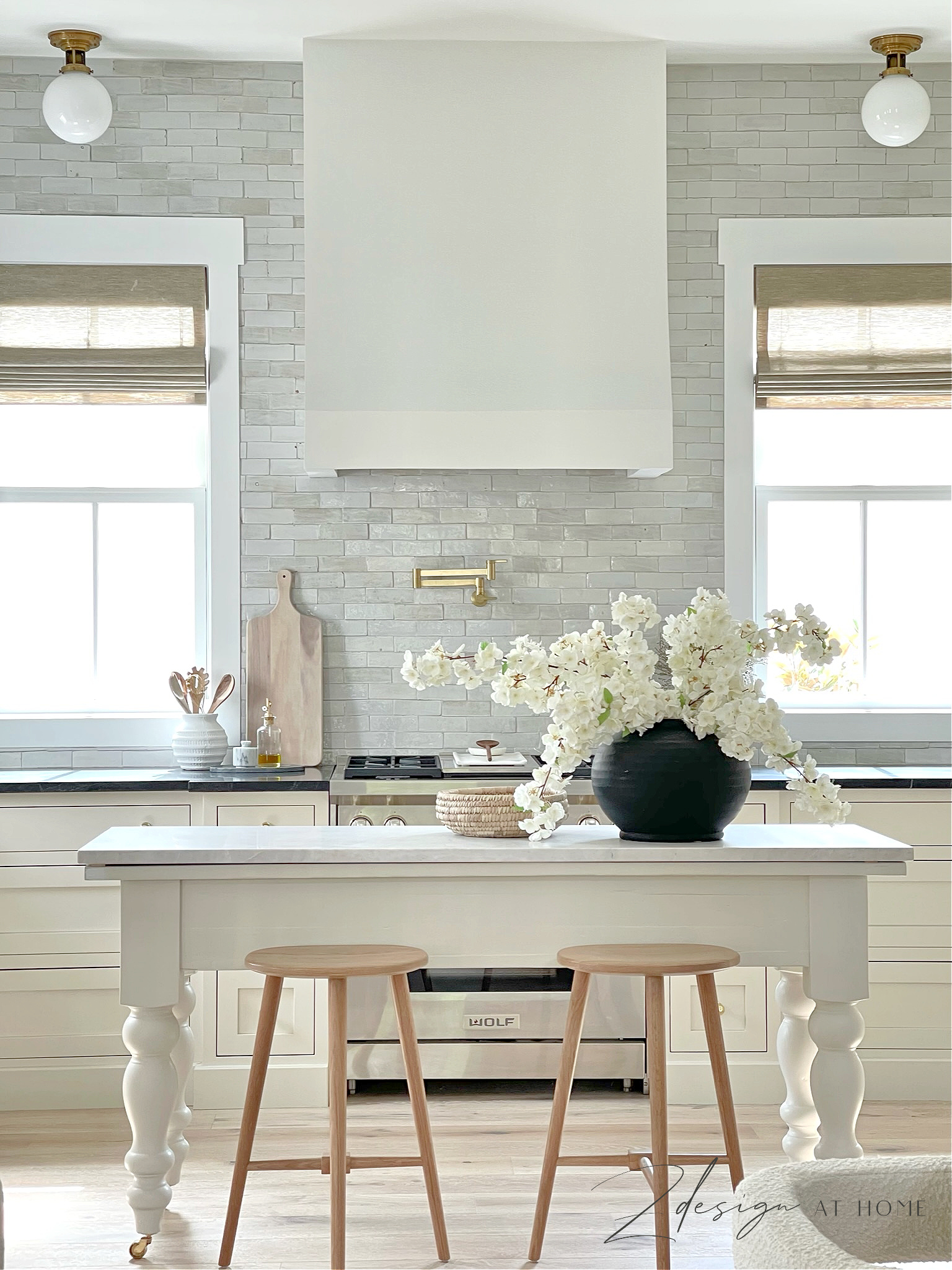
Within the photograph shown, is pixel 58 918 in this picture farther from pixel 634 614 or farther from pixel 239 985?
pixel 634 614

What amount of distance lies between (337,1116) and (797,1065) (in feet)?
3.76

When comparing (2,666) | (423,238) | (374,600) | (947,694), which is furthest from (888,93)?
(2,666)

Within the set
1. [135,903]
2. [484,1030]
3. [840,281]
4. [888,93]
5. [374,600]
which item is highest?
[888,93]

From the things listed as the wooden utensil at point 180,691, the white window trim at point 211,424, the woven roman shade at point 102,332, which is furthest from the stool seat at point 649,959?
the woven roman shade at point 102,332

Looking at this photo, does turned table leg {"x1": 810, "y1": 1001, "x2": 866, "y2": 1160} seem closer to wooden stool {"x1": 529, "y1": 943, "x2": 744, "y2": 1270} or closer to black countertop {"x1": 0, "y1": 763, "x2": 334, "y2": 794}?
wooden stool {"x1": 529, "y1": 943, "x2": 744, "y2": 1270}

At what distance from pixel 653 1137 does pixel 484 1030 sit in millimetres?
1472

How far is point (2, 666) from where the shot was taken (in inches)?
180

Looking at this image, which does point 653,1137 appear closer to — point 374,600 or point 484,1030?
point 484,1030

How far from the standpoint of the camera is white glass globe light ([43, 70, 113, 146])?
13.1 feet

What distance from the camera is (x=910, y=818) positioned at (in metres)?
3.99

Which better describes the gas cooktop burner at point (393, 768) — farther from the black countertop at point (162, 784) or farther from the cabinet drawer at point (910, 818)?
the cabinet drawer at point (910, 818)

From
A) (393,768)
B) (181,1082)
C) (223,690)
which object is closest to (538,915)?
(181,1082)

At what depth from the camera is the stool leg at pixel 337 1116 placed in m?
2.44

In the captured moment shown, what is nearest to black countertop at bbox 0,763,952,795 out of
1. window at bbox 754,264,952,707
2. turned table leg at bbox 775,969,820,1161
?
window at bbox 754,264,952,707
